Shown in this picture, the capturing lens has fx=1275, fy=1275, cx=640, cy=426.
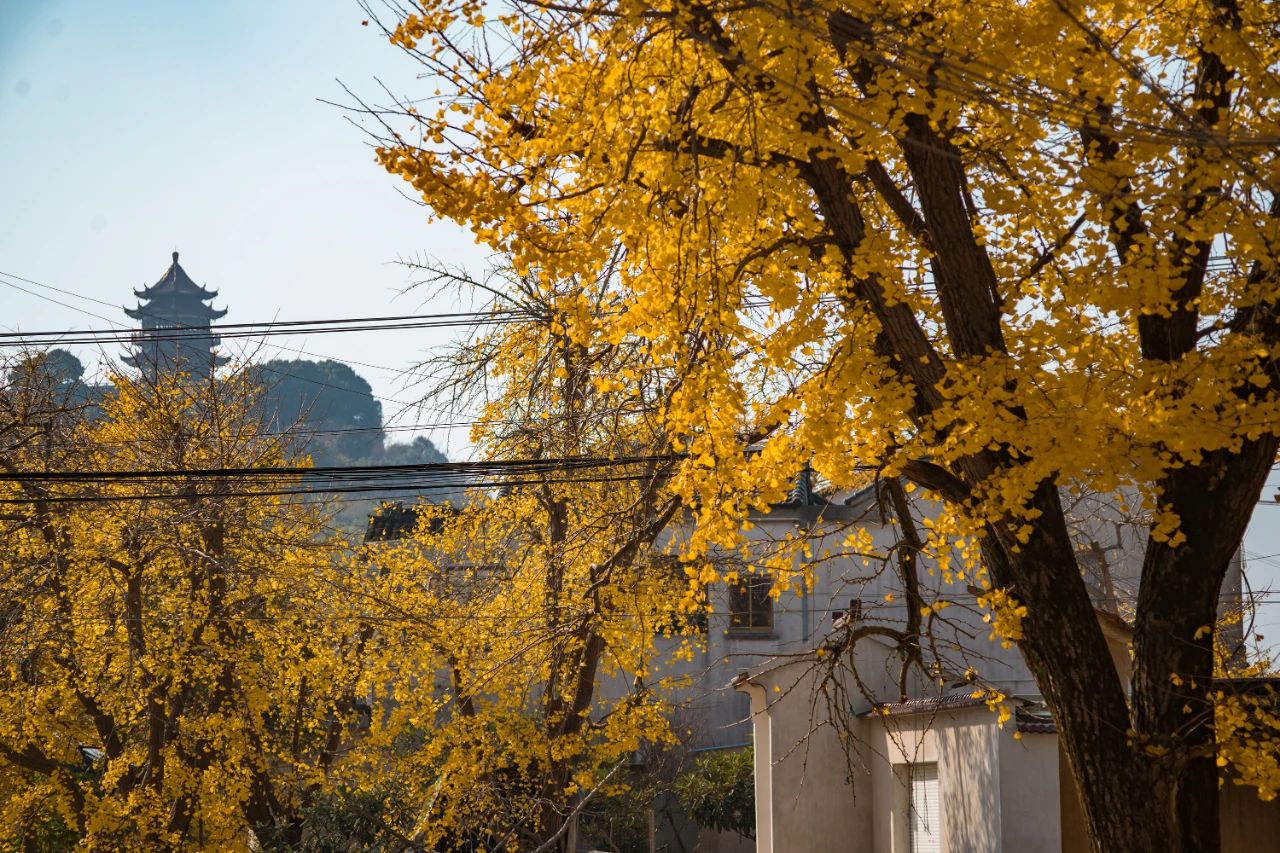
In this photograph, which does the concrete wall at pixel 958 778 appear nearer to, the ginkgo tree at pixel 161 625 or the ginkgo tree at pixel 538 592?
the ginkgo tree at pixel 538 592

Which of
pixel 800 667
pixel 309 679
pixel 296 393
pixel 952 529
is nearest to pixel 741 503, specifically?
pixel 952 529

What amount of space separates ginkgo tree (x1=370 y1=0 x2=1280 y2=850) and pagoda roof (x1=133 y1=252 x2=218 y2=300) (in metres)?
78.9

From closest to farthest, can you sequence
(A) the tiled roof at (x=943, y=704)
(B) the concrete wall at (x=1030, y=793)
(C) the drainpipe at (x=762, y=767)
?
(B) the concrete wall at (x=1030, y=793) → (A) the tiled roof at (x=943, y=704) → (C) the drainpipe at (x=762, y=767)

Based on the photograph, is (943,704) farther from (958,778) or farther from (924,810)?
(924,810)

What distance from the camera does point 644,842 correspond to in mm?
24875

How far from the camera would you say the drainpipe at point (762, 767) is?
12609 mm

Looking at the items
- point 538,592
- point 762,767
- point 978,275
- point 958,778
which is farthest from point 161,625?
point 978,275

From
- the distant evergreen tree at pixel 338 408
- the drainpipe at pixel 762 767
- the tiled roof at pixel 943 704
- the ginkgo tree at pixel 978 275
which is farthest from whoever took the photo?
the distant evergreen tree at pixel 338 408

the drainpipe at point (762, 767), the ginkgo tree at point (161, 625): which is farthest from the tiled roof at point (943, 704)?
the ginkgo tree at point (161, 625)

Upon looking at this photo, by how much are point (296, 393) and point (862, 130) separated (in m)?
82.2

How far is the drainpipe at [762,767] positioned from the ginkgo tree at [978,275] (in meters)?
6.28

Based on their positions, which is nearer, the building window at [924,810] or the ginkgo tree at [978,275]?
the ginkgo tree at [978,275]

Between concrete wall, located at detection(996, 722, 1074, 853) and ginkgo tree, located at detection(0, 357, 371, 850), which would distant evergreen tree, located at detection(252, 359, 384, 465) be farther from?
concrete wall, located at detection(996, 722, 1074, 853)

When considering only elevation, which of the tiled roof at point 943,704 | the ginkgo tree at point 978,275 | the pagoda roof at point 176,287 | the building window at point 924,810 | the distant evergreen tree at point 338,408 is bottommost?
the building window at point 924,810
